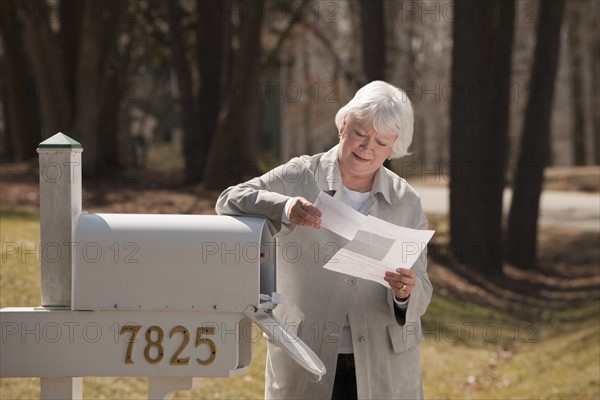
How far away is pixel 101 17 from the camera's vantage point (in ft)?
56.0

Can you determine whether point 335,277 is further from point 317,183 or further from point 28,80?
point 28,80

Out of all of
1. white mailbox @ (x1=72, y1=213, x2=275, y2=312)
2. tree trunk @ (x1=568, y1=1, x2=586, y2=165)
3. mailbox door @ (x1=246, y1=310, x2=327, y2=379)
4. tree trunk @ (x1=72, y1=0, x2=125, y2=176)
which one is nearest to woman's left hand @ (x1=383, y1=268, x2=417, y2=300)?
A: mailbox door @ (x1=246, y1=310, x2=327, y2=379)

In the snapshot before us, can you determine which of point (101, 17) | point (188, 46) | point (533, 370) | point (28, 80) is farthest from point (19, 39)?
point (533, 370)

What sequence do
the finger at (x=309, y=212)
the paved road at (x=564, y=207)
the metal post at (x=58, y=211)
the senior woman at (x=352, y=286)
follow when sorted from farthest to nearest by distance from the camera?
the paved road at (x=564, y=207) → the senior woman at (x=352, y=286) → the finger at (x=309, y=212) → the metal post at (x=58, y=211)

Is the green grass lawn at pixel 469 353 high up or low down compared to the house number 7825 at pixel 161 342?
down

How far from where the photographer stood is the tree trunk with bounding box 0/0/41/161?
824 inches

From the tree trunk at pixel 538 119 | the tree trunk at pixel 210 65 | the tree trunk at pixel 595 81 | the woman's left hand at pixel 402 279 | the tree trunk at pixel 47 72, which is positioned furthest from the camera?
the tree trunk at pixel 595 81

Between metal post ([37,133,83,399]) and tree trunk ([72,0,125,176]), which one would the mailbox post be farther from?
tree trunk ([72,0,125,176])

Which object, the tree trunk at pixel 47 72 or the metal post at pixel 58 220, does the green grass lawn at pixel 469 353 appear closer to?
the tree trunk at pixel 47 72

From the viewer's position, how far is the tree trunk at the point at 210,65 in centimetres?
1888

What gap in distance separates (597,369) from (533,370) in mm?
784

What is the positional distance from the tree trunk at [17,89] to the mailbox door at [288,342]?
1756cm

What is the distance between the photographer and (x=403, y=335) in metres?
4.16

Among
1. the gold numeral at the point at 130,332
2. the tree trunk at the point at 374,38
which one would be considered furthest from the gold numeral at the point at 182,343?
the tree trunk at the point at 374,38
